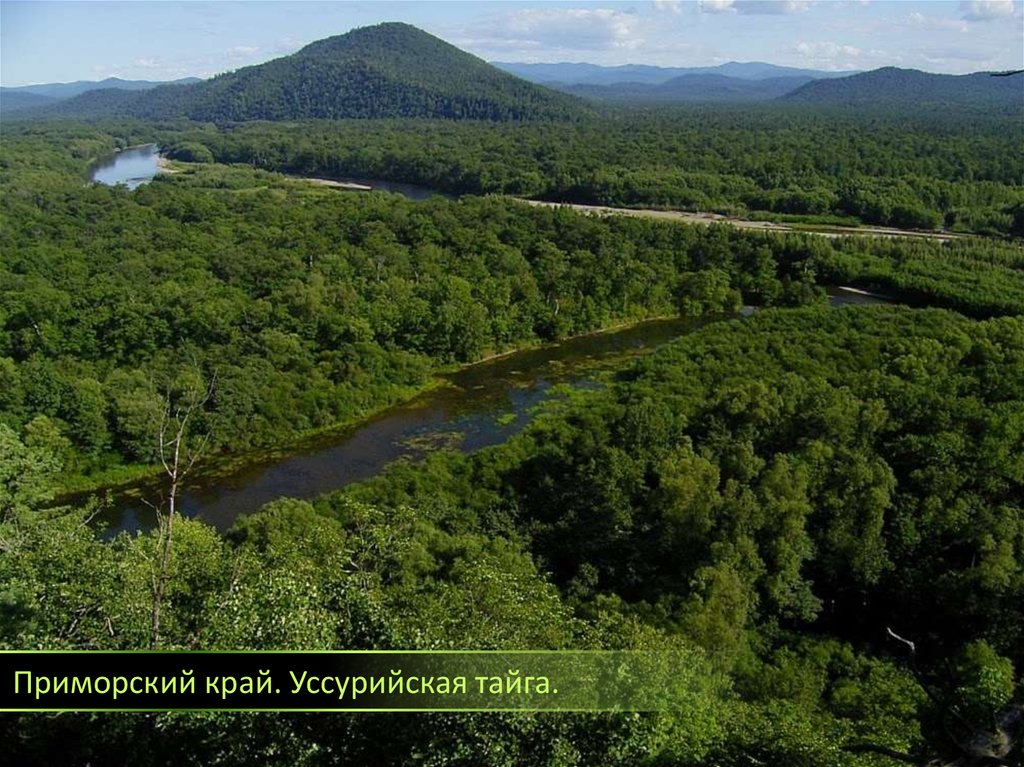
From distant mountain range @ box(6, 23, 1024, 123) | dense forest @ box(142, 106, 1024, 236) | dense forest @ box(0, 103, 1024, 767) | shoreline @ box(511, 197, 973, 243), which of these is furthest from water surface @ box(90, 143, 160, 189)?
shoreline @ box(511, 197, 973, 243)

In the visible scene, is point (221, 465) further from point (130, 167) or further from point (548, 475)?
point (130, 167)

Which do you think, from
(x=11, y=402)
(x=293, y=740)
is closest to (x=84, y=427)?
(x=11, y=402)

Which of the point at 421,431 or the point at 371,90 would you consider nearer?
the point at 421,431

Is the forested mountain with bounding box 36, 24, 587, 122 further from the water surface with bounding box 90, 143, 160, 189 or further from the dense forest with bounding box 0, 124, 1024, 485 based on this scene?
the dense forest with bounding box 0, 124, 1024, 485

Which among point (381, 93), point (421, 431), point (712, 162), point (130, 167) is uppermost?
point (381, 93)

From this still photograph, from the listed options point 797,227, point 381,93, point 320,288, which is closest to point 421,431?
point 320,288

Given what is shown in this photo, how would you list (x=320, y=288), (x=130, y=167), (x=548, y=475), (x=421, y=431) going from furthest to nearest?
(x=130, y=167) < (x=320, y=288) < (x=421, y=431) < (x=548, y=475)

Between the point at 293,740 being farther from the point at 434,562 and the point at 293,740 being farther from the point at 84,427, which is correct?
the point at 84,427
